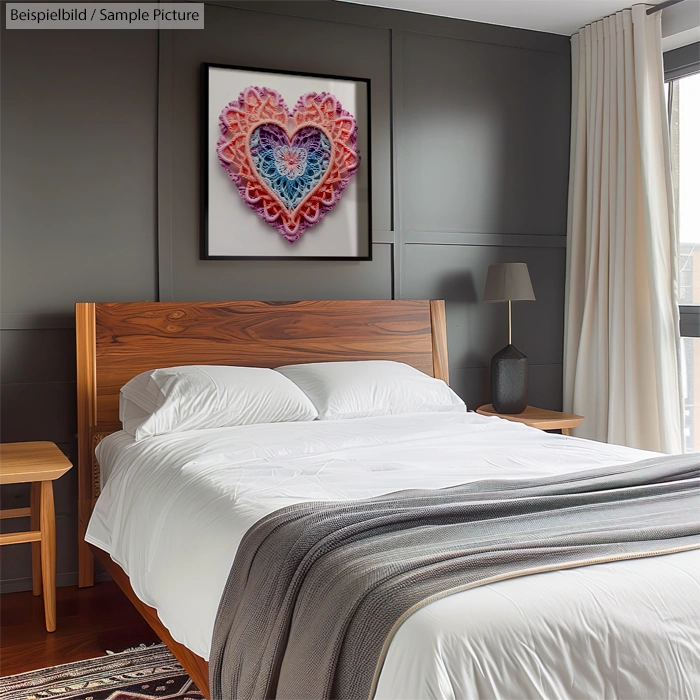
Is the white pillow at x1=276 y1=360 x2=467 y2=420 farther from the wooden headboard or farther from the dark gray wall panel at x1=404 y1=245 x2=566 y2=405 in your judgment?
the dark gray wall panel at x1=404 y1=245 x2=566 y2=405

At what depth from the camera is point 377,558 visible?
4.95 ft

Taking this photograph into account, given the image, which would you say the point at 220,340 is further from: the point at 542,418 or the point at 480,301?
the point at 542,418

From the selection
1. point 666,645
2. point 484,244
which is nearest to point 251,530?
point 666,645

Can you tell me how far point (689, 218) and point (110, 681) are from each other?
336 cm

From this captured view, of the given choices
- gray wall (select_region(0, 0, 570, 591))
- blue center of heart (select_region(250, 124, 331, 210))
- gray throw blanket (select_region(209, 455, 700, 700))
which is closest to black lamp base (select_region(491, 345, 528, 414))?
gray wall (select_region(0, 0, 570, 591))

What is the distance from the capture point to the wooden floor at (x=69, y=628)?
8.45 feet

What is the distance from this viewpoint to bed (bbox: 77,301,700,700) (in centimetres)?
132

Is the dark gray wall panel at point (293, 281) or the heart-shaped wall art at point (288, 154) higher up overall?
the heart-shaped wall art at point (288, 154)

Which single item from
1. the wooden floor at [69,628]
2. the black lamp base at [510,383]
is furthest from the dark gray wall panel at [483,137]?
the wooden floor at [69,628]

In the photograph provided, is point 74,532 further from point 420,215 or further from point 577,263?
point 577,263

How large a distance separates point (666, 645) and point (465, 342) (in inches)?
109

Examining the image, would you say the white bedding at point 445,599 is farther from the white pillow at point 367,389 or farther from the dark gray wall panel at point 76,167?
the dark gray wall panel at point 76,167

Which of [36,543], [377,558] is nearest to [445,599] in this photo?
[377,558]

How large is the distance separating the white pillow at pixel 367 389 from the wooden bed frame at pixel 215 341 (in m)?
0.19
